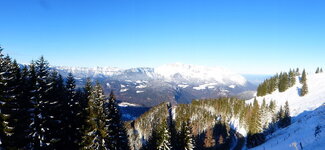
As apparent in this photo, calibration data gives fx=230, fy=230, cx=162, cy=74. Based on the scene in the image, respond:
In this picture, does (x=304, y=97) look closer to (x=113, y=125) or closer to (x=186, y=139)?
(x=186, y=139)

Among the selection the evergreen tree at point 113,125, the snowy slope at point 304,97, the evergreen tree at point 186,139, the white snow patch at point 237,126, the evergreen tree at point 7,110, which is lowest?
the white snow patch at point 237,126

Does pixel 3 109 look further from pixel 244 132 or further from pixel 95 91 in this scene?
pixel 244 132

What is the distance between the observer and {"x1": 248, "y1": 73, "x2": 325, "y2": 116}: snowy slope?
10970cm

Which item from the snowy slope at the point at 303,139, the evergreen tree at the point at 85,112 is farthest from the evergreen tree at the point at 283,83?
the evergreen tree at the point at 85,112

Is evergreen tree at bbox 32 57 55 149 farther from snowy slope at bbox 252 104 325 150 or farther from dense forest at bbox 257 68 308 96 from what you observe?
dense forest at bbox 257 68 308 96

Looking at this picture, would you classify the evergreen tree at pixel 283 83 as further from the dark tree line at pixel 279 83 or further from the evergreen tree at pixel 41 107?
the evergreen tree at pixel 41 107

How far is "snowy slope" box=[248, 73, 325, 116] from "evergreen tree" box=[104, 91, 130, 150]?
9848cm

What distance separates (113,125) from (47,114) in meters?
10.6

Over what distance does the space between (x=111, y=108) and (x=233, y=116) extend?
404 feet

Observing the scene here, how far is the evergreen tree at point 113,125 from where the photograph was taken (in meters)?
32.1

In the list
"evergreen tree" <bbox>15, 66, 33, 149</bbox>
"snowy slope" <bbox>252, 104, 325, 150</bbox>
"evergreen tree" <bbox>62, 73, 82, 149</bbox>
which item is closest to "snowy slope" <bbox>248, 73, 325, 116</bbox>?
"snowy slope" <bbox>252, 104, 325, 150</bbox>

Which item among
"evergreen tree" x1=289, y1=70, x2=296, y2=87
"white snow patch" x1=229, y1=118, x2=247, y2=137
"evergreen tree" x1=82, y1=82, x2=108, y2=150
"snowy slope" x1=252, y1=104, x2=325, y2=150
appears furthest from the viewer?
"evergreen tree" x1=289, y1=70, x2=296, y2=87

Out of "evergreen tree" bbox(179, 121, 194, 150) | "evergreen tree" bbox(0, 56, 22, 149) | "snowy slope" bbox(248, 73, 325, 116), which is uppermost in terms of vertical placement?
"evergreen tree" bbox(0, 56, 22, 149)

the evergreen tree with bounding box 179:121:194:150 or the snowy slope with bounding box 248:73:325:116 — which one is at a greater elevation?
the evergreen tree with bounding box 179:121:194:150
